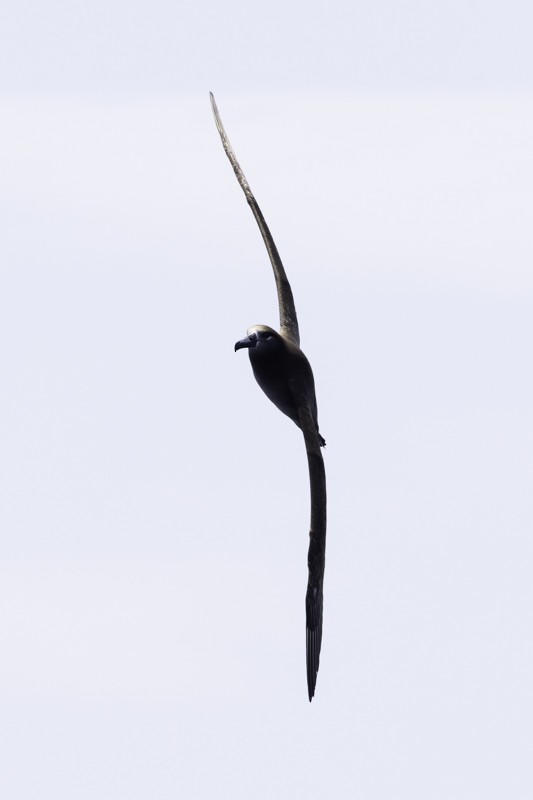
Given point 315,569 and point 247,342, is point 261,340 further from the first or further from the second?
point 315,569

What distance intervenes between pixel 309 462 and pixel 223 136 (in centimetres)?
1173

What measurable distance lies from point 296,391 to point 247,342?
4.30 feet

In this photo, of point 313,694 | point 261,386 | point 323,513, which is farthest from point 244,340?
point 313,694

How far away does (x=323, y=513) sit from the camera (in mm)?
35500

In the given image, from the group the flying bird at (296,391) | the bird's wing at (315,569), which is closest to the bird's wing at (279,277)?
the flying bird at (296,391)

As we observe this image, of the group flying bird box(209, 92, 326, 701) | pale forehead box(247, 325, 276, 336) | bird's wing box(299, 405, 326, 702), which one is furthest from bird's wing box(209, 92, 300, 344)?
bird's wing box(299, 405, 326, 702)

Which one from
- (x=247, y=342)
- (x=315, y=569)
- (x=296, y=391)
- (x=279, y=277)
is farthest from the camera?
(x=279, y=277)

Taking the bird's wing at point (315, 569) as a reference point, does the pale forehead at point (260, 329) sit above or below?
above

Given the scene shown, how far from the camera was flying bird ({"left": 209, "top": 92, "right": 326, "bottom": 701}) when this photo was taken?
116ft

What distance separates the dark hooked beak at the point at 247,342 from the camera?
123 feet

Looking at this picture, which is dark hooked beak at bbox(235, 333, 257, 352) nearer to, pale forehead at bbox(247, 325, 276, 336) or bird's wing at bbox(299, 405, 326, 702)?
pale forehead at bbox(247, 325, 276, 336)

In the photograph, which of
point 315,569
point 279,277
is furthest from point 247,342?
point 279,277

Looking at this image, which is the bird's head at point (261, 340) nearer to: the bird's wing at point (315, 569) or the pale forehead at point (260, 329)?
the pale forehead at point (260, 329)

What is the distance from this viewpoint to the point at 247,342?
37.5m
